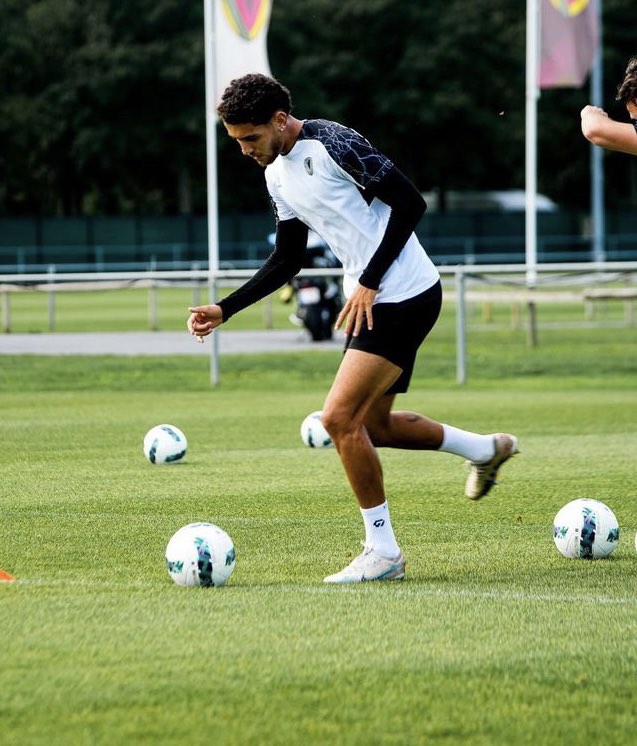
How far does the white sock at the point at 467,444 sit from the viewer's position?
7891mm

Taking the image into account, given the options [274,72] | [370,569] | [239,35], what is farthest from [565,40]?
[274,72]

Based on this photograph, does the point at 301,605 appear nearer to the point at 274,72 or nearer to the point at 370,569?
the point at 370,569

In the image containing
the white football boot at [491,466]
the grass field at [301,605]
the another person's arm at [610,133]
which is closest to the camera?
the grass field at [301,605]

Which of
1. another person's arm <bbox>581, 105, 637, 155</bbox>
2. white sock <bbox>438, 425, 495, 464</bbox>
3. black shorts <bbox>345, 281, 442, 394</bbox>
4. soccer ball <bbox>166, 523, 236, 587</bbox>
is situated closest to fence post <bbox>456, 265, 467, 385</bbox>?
white sock <bbox>438, 425, 495, 464</bbox>

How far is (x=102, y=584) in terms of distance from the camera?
6844 millimetres

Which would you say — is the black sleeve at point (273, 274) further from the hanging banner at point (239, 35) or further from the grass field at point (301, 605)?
the hanging banner at point (239, 35)

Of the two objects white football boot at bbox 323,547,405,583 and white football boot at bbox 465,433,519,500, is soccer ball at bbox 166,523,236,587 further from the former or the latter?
white football boot at bbox 465,433,519,500

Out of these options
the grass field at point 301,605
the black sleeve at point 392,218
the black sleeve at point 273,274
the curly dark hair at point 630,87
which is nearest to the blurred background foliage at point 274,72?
the grass field at point 301,605

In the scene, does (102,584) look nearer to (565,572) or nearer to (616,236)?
(565,572)

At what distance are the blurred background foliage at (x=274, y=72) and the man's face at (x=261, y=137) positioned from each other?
63.0 meters

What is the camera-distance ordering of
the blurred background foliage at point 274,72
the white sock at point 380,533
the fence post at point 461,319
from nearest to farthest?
the white sock at point 380,533 → the fence post at point 461,319 → the blurred background foliage at point 274,72

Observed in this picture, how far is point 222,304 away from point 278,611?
6.96 feet

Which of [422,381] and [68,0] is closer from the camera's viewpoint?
[422,381]

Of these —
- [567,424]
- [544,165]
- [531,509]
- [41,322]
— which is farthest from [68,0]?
[531,509]
